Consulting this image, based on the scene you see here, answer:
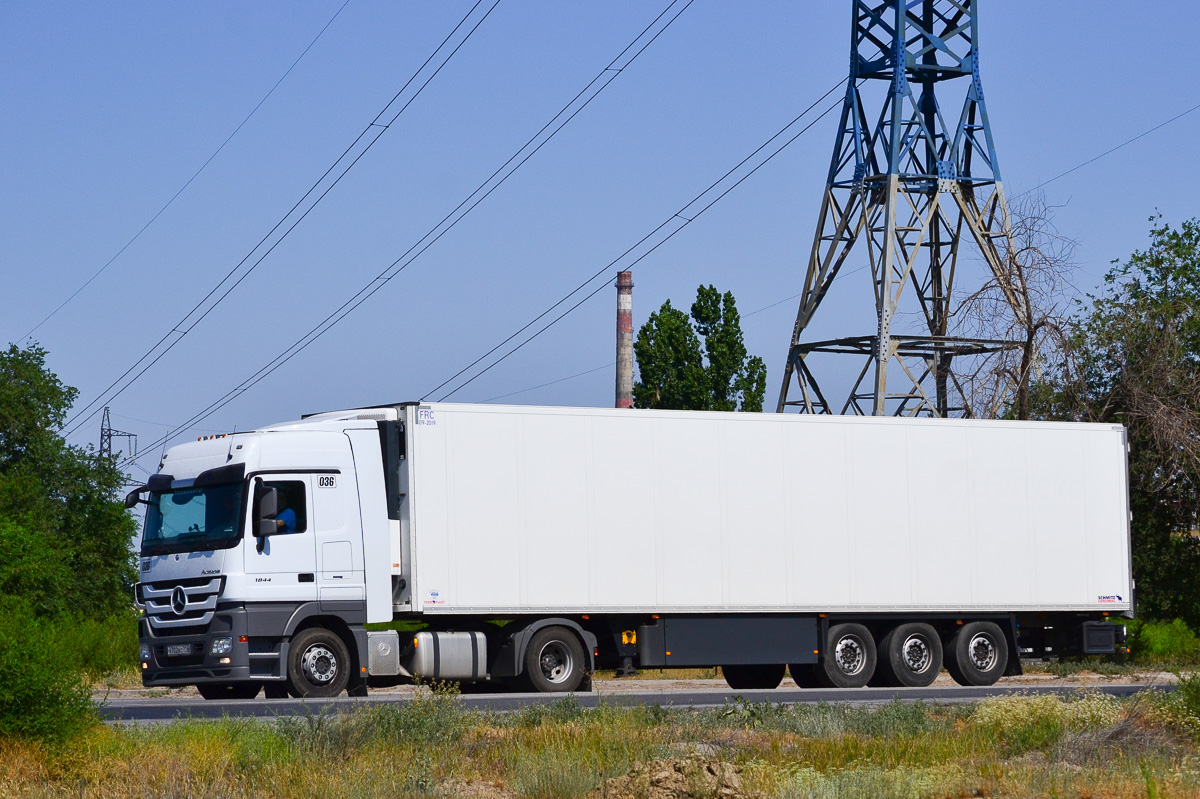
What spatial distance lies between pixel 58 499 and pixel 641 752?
51.0 metres

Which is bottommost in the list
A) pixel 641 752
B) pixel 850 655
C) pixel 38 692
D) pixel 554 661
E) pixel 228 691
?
pixel 228 691

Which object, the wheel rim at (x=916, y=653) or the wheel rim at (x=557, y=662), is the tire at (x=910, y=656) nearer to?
the wheel rim at (x=916, y=653)

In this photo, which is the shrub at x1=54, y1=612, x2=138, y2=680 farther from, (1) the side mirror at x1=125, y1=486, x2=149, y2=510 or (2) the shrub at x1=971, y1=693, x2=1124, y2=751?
(2) the shrub at x1=971, y1=693, x2=1124, y2=751

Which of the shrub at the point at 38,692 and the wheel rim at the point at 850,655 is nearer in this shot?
the shrub at the point at 38,692

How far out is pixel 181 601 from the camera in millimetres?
19297

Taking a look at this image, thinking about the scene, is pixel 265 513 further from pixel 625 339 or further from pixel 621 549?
pixel 625 339

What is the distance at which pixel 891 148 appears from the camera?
35.6m

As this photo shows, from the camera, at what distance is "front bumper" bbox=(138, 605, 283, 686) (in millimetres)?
18734

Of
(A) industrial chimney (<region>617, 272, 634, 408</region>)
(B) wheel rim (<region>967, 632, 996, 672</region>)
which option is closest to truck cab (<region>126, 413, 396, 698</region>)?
(B) wheel rim (<region>967, 632, 996, 672</region>)

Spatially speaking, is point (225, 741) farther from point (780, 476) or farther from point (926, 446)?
point (926, 446)

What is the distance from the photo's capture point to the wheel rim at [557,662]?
2062 centimetres

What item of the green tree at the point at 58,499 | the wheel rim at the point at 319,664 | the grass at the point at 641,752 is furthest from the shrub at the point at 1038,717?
the green tree at the point at 58,499

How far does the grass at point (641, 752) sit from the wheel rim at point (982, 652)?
7.56 meters

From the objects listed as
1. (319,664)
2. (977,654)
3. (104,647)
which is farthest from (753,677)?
(104,647)
